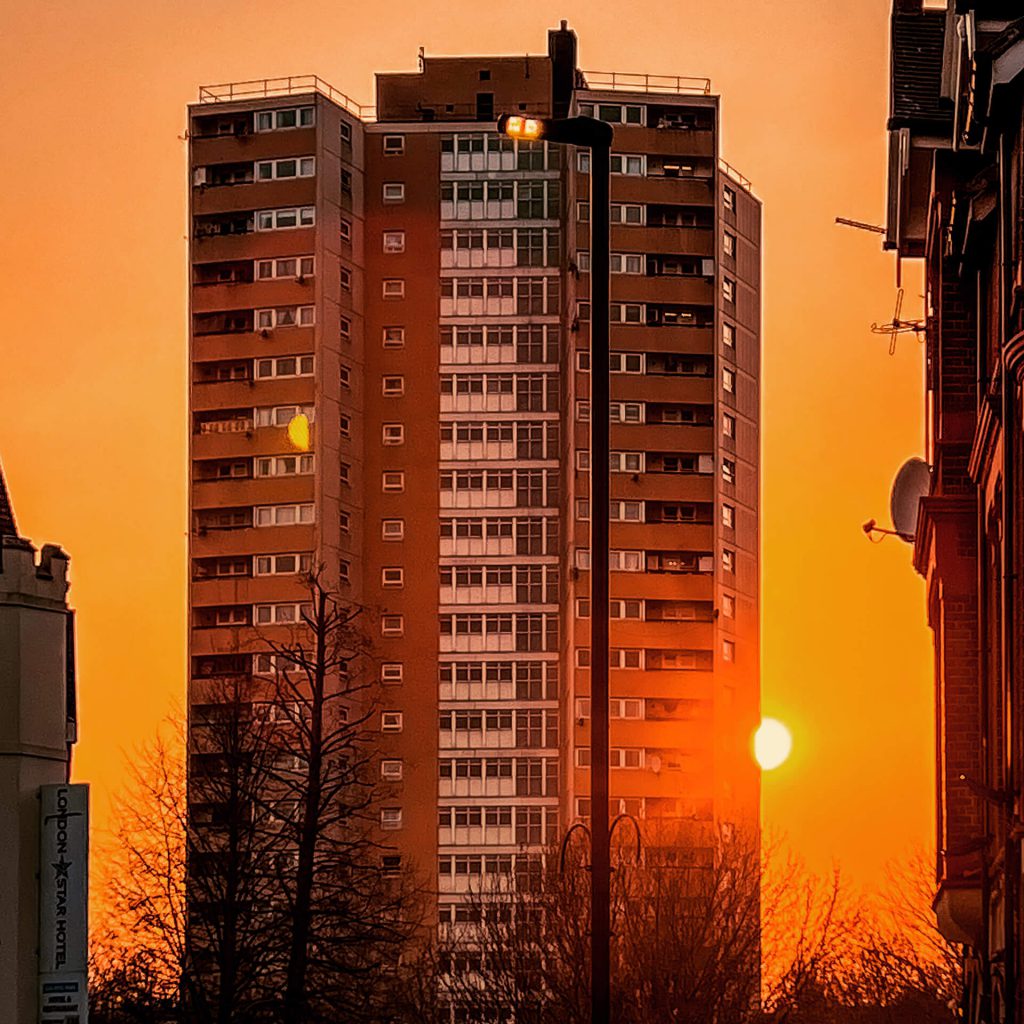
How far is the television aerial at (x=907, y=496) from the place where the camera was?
45656mm

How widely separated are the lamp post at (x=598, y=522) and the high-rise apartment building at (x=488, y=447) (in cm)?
13616

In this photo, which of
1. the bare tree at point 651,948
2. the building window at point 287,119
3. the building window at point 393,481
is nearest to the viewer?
the bare tree at point 651,948

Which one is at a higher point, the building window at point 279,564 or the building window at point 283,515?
the building window at point 283,515

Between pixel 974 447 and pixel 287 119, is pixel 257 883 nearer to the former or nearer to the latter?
pixel 974 447

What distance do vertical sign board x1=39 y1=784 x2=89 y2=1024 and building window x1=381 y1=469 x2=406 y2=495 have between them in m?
107

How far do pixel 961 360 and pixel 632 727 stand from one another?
126 m

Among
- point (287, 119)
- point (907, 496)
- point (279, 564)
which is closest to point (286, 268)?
point (287, 119)

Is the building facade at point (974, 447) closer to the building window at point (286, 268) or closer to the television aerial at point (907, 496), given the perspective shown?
the television aerial at point (907, 496)

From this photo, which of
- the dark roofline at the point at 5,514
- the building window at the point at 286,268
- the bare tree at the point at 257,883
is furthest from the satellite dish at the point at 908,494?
the building window at the point at 286,268

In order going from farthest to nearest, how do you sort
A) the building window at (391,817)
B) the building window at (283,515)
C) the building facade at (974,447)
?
the building window at (283,515), the building window at (391,817), the building facade at (974,447)

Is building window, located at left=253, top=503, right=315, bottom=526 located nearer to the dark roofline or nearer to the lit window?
the lit window

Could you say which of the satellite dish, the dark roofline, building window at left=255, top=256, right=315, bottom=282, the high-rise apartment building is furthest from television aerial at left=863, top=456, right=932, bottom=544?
building window at left=255, top=256, right=315, bottom=282

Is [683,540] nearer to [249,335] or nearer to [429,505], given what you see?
[429,505]

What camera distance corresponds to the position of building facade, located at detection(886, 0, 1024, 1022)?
28734mm
